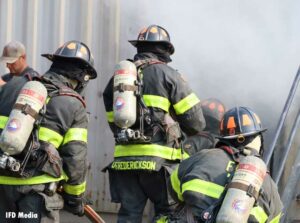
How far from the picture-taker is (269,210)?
4.99m

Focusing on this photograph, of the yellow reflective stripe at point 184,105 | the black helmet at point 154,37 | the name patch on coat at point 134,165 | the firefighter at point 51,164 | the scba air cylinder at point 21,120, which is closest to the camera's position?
the scba air cylinder at point 21,120

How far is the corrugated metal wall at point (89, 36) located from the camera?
26.5ft

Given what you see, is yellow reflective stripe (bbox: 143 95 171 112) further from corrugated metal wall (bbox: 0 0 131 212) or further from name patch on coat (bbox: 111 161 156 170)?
corrugated metal wall (bbox: 0 0 131 212)

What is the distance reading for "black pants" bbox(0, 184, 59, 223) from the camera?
232 inches

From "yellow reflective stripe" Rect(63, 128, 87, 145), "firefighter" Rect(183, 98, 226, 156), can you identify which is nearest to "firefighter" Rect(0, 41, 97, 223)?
"yellow reflective stripe" Rect(63, 128, 87, 145)

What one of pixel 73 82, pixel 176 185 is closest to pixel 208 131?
pixel 73 82

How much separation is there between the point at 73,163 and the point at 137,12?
2.75m

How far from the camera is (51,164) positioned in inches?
231

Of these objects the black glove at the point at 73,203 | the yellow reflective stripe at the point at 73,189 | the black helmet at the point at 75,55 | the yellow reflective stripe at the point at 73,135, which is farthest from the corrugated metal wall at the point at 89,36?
the yellow reflective stripe at the point at 73,135

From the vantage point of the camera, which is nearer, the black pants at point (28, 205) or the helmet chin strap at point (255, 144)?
the helmet chin strap at point (255, 144)

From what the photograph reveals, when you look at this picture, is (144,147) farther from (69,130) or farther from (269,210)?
(269,210)

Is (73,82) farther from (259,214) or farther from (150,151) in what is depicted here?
(259,214)

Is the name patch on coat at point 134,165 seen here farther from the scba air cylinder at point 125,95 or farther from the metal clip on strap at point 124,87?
the metal clip on strap at point 124,87

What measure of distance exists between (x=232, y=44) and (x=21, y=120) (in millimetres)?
3251
